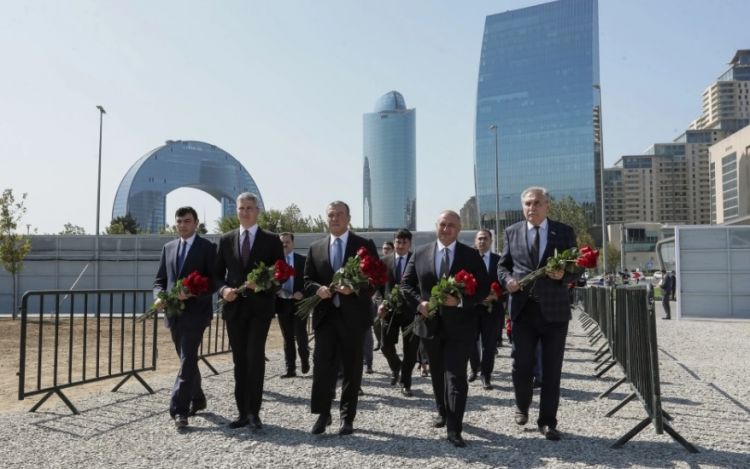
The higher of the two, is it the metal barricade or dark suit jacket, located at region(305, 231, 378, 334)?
dark suit jacket, located at region(305, 231, 378, 334)

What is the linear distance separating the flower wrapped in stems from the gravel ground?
1147mm

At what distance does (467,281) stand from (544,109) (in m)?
136

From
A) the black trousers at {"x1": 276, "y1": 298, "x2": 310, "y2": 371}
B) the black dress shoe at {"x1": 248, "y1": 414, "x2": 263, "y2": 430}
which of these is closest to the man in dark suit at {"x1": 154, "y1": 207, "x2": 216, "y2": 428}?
the black dress shoe at {"x1": 248, "y1": 414, "x2": 263, "y2": 430}

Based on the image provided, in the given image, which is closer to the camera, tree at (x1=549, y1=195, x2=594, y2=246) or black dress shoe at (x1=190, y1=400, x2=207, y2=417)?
black dress shoe at (x1=190, y1=400, x2=207, y2=417)

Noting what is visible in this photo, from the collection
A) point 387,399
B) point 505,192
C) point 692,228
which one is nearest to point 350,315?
point 387,399

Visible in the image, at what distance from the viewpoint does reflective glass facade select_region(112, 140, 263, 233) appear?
10794 cm

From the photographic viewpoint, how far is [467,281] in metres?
4.97

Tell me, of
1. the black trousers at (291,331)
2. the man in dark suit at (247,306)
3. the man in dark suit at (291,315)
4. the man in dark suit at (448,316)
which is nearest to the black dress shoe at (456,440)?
the man in dark suit at (448,316)

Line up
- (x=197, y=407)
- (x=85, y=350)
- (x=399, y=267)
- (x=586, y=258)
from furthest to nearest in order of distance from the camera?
(x=399, y=267) < (x=85, y=350) < (x=197, y=407) < (x=586, y=258)

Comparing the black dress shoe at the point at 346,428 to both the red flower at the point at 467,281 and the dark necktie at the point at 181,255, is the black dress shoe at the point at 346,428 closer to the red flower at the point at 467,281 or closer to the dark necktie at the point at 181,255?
the red flower at the point at 467,281

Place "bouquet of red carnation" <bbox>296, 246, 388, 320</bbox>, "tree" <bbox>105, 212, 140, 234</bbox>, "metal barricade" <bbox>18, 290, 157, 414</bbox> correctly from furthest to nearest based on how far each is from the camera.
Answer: "tree" <bbox>105, 212, 140, 234</bbox>, "metal barricade" <bbox>18, 290, 157, 414</bbox>, "bouquet of red carnation" <bbox>296, 246, 388, 320</bbox>

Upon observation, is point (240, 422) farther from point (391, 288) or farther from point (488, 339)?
point (488, 339)

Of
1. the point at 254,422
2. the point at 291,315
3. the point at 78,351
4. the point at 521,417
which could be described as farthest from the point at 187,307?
the point at 78,351

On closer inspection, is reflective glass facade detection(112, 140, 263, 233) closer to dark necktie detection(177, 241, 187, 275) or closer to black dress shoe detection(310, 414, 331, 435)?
dark necktie detection(177, 241, 187, 275)
